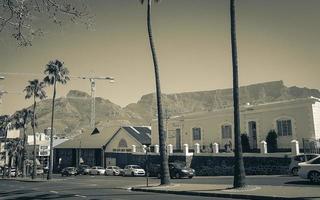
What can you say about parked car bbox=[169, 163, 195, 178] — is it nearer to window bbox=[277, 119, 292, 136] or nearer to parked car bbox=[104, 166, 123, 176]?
window bbox=[277, 119, 292, 136]

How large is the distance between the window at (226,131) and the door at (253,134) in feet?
8.95

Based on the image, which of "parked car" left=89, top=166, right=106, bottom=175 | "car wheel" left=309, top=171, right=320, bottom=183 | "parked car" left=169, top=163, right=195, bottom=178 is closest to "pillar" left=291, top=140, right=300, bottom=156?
"parked car" left=169, top=163, right=195, bottom=178

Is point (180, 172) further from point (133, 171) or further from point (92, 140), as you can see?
point (92, 140)

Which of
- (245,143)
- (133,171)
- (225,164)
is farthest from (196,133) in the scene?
(133,171)

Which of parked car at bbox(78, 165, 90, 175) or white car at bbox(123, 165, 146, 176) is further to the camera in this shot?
parked car at bbox(78, 165, 90, 175)

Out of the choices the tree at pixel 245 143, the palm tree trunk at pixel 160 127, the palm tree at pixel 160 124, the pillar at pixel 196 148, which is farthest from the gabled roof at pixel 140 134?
the palm tree trunk at pixel 160 127

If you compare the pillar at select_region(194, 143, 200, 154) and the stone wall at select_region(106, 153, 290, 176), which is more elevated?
the pillar at select_region(194, 143, 200, 154)

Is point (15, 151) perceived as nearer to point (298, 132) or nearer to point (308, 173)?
point (298, 132)

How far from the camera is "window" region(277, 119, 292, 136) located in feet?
115

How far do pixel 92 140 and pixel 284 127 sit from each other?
131 feet

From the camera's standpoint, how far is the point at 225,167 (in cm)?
3722

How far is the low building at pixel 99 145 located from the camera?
184ft

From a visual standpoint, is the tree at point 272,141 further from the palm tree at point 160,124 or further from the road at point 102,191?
the palm tree at point 160,124

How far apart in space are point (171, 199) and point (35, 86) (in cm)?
4575
